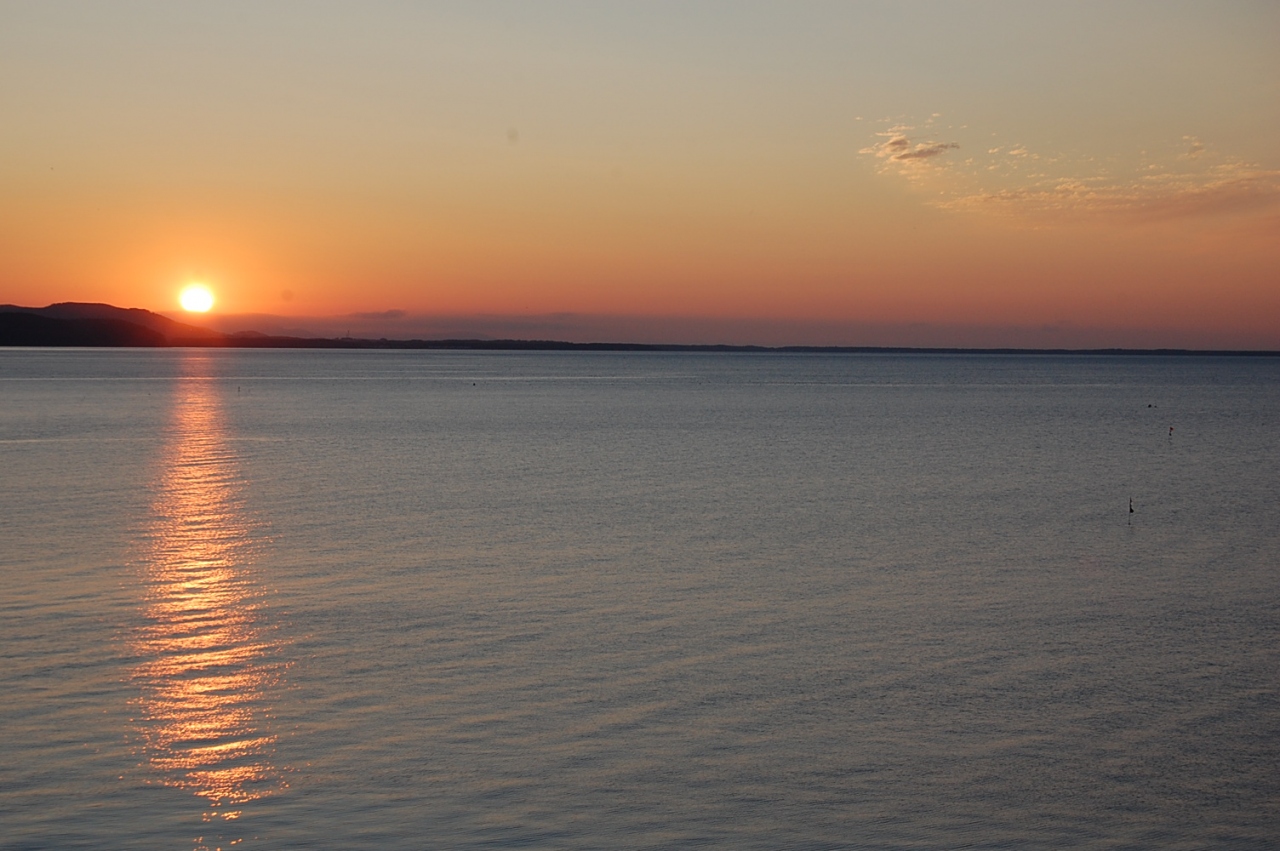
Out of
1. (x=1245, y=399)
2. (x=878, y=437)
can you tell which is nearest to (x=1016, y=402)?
(x=1245, y=399)

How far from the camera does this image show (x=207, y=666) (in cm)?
1648

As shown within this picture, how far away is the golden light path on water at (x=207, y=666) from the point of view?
12383mm

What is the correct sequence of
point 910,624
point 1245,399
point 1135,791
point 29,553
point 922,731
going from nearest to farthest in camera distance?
point 1135,791
point 922,731
point 910,624
point 29,553
point 1245,399

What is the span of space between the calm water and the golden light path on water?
0.06 meters

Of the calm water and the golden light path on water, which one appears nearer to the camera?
the calm water

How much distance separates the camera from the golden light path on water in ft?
40.6

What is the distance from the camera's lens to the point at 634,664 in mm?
16719

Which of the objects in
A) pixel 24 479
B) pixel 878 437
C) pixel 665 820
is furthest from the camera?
pixel 878 437

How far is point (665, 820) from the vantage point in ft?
37.3

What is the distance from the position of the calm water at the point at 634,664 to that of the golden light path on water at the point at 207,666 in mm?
64

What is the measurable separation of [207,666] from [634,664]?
6118 millimetres

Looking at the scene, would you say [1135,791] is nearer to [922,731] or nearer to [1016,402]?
[922,731]

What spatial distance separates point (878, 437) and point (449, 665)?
51.6 m

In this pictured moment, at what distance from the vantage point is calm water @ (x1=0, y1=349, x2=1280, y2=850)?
457 inches
